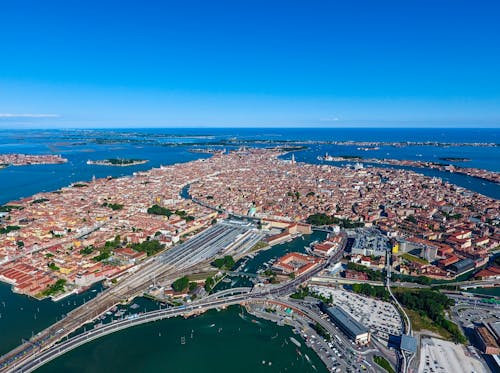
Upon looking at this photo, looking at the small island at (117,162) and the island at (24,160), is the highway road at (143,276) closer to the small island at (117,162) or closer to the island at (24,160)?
the small island at (117,162)

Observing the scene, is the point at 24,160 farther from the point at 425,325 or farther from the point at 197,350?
the point at 425,325

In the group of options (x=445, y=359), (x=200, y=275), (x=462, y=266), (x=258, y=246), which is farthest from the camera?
(x=258, y=246)

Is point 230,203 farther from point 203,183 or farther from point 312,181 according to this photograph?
point 312,181

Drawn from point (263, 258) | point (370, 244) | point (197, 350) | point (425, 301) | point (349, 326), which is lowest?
point (197, 350)

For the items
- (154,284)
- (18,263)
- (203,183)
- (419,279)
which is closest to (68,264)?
(18,263)

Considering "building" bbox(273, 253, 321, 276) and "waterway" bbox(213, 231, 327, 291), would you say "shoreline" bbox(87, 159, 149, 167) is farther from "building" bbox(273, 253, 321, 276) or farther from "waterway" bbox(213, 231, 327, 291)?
"building" bbox(273, 253, 321, 276)

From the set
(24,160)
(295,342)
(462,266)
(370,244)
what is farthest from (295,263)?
(24,160)
